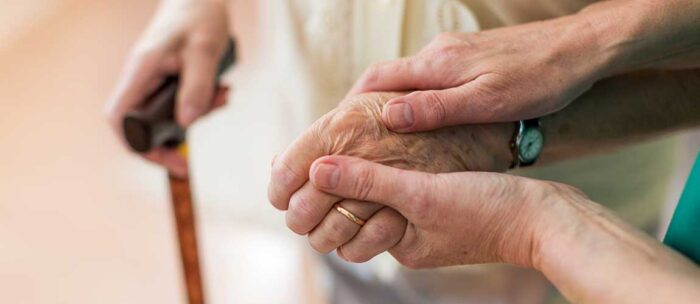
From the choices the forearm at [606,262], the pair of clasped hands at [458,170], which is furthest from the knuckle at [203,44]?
the forearm at [606,262]

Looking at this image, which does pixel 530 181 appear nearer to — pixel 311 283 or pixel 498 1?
pixel 498 1

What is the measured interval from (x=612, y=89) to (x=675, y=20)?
13cm

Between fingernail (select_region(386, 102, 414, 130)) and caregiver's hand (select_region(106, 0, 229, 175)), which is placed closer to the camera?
fingernail (select_region(386, 102, 414, 130))

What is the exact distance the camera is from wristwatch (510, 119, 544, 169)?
772 millimetres

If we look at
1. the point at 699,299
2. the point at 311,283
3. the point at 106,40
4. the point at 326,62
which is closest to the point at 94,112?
the point at 106,40

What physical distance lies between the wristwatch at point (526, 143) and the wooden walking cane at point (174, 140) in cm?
49

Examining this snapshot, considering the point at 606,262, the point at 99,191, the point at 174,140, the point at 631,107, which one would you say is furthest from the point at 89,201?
the point at 606,262

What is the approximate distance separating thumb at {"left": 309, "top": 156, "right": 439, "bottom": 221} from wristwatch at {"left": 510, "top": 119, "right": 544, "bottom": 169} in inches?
6.1

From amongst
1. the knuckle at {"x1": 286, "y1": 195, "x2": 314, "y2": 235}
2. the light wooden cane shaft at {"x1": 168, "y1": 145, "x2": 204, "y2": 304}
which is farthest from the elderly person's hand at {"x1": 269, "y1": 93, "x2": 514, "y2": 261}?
the light wooden cane shaft at {"x1": 168, "y1": 145, "x2": 204, "y2": 304}

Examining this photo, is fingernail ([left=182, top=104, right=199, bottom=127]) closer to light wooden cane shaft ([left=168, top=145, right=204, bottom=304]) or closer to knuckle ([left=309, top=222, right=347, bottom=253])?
light wooden cane shaft ([left=168, top=145, right=204, bottom=304])

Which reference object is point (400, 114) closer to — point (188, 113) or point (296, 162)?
point (296, 162)

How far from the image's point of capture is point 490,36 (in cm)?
74

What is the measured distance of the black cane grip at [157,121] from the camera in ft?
3.30

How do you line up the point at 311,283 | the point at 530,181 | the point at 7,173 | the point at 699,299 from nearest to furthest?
1. the point at 699,299
2. the point at 530,181
3. the point at 311,283
4. the point at 7,173
